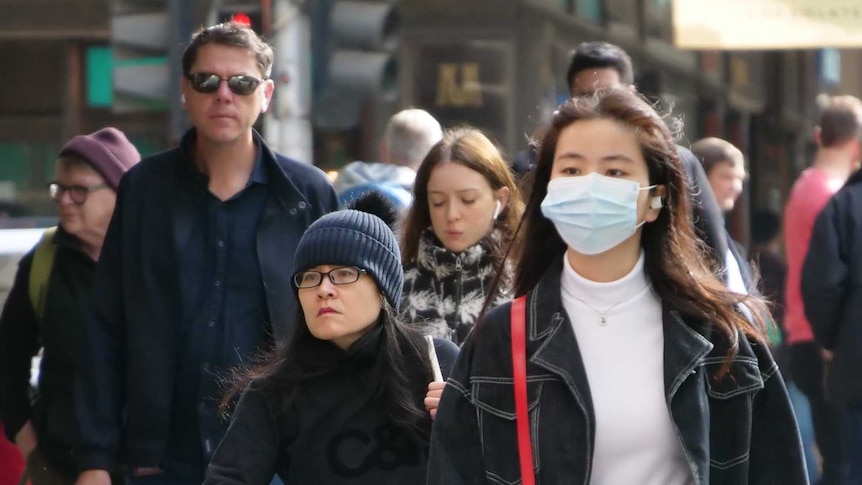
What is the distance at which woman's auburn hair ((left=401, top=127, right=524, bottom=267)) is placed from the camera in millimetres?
4938

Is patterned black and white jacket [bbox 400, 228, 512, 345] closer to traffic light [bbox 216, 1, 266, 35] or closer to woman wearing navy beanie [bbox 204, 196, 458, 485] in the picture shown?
woman wearing navy beanie [bbox 204, 196, 458, 485]

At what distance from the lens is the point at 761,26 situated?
30.7 feet

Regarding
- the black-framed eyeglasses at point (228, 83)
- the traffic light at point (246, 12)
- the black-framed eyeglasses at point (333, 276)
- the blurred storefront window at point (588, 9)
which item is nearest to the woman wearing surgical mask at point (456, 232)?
the black-framed eyeglasses at point (228, 83)

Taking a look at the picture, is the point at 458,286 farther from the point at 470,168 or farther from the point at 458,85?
the point at 458,85

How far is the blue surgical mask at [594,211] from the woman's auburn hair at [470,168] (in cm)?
181

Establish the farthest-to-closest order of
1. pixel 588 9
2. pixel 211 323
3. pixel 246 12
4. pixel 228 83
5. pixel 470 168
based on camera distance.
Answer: pixel 588 9 < pixel 246 12 < pixel 470 168 < pixel 228 83 < pixel 211 323

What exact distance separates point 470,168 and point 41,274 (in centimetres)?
154

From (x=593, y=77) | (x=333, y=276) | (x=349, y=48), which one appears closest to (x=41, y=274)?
(x=593, y=77)

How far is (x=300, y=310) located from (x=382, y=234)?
257 mm

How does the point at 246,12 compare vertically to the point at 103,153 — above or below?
above

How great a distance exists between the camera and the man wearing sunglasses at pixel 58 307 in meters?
5.39

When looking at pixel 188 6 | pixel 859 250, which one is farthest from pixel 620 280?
pixel 188 6

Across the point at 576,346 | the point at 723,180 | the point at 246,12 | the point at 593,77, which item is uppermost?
the point at 246,12

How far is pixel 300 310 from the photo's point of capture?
12.4 feet
